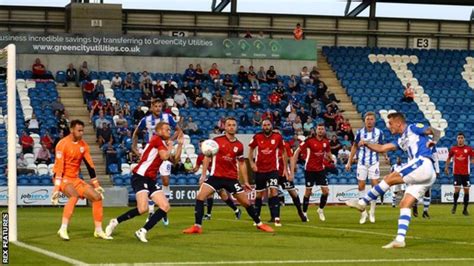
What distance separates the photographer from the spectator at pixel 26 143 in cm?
3831

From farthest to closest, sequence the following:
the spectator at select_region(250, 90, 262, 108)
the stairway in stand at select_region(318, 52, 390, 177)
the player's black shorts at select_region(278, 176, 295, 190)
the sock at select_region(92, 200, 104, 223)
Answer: the stairway in stand at select_region(318, 52, 390, 177) → the spectator at select_region(250, 90, 262, 108) → the player's black shorts at select_region(278, 176, 295, 190) → the sock at select_region(92, 200, 104, 223)

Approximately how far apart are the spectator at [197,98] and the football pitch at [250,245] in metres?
19.0

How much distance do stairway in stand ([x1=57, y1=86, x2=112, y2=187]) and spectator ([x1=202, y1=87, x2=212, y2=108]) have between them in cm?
505

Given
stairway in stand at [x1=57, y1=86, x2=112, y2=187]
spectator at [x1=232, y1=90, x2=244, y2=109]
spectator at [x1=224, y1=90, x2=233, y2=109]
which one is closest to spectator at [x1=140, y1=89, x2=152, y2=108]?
stairway in stand at [x1=57, y1=86, x2=112, y2=187]

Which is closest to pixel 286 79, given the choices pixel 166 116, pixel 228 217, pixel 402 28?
pixel 402 28

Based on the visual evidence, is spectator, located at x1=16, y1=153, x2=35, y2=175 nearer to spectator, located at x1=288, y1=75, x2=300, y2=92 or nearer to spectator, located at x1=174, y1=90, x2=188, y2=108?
spectator, located at x1=174, y1=90, x2=188, y2=108

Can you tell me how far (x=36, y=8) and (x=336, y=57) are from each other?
14695 millimetres

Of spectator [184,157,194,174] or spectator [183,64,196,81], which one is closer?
spectator [184,157,194,174]

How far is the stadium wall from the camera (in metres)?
45.5

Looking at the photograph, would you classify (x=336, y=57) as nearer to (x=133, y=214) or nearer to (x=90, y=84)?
(x=90, y=84)

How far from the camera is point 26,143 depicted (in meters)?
38.5

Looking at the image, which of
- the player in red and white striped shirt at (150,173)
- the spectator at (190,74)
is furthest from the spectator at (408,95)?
the player in red and white striped shirt at (150,173)

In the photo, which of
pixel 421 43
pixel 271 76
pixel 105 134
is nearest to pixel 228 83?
pixel 271 76

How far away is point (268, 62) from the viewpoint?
48.6 metres
